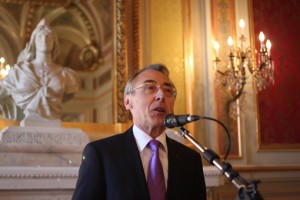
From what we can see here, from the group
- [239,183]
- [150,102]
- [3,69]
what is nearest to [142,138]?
[150,102]

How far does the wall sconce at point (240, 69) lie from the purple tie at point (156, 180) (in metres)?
2.20

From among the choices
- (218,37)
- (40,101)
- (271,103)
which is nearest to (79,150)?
(40,101)

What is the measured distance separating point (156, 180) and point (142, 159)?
0.38 ft

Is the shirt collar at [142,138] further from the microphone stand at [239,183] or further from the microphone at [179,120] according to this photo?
the microphone stand at [239,183]

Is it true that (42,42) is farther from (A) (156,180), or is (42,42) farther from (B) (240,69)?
(A) (156,180)

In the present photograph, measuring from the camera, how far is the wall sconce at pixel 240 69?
3.75 meters

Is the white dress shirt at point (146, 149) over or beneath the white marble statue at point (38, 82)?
beneath

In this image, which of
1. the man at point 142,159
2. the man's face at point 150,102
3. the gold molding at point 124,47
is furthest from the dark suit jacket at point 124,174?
the gold molding at point 124,47

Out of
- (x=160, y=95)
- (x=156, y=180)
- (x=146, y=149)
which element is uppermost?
(x=160, y=95)

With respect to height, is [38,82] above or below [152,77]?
above

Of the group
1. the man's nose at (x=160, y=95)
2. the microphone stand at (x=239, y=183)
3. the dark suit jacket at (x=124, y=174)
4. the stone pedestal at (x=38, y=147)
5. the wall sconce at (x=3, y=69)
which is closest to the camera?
the microphone stand at (x=239, y=183)

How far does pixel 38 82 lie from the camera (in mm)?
3188

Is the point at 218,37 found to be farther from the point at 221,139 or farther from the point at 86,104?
the point at 86,104

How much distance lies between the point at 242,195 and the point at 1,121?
259 cm
